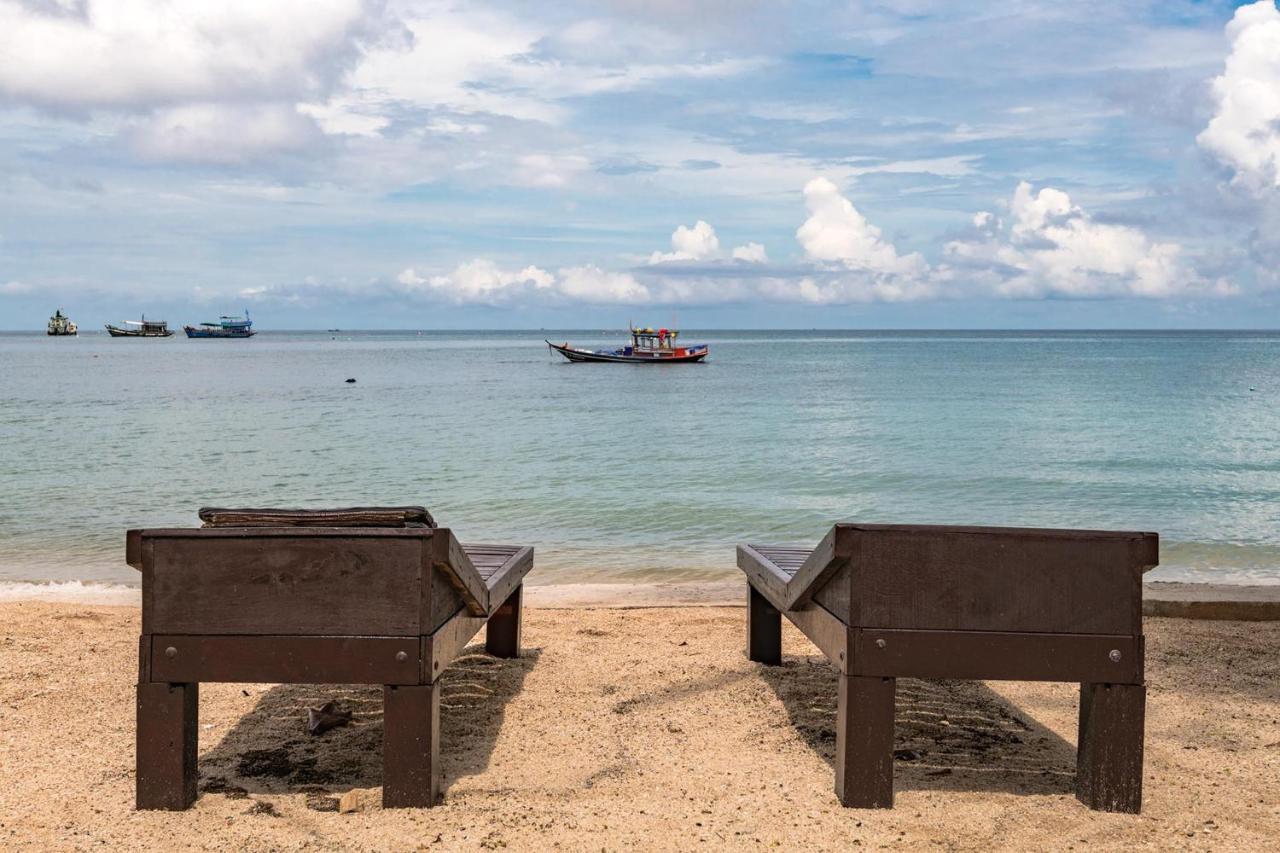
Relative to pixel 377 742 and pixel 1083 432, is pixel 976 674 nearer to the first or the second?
pixel 377 742

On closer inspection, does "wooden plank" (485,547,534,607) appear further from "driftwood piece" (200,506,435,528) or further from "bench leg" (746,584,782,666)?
"bench leg" (746,584,782,666)

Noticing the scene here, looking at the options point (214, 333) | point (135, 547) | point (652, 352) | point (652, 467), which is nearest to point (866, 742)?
point (135, 547)

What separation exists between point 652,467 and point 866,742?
15865 mm

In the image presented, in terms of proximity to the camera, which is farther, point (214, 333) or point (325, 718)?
point (214, 333)

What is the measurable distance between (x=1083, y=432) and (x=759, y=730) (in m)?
24.5

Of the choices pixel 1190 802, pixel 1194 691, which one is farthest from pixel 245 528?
pixel 1194 691

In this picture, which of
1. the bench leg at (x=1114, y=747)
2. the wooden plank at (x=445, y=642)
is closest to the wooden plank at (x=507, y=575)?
the wooden plank at (x=445, y=642)

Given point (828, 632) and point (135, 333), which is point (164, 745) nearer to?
point (828, 632)

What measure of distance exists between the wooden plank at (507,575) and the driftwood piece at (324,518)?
0.68 meters

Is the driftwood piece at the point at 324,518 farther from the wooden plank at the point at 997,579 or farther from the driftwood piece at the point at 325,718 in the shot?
→ the wooden plank at the point at 997,579

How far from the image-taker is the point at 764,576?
4.86 meters

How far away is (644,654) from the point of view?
5820mm

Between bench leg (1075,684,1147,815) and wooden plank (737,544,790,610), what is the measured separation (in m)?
1.18

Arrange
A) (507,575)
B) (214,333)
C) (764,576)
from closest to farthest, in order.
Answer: (507,575)
(764,576)
(214,333)
